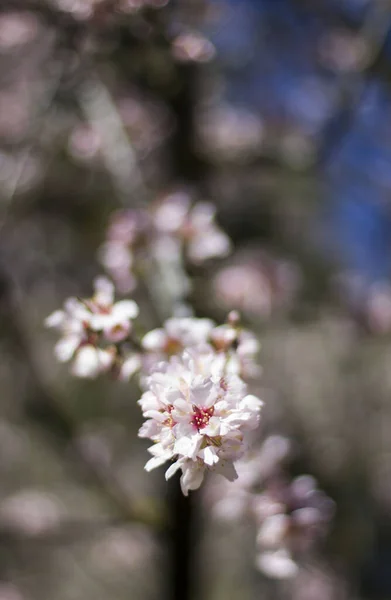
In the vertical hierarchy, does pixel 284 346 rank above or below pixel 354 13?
above

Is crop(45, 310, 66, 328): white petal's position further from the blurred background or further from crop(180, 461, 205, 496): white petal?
the blurred background

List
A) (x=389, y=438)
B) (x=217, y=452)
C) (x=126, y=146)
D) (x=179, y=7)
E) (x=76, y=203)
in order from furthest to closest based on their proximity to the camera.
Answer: (x=389, y=438) → (x=76, y=203) → (x=126, y=146) → (x=179, y=7) → (x=217, y=452)

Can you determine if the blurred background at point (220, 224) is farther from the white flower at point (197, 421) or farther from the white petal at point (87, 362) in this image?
the white flower at point (197, 421)

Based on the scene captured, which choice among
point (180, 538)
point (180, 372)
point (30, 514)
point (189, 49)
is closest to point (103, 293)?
point (180, 372)

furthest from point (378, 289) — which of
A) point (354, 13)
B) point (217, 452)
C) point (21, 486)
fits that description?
point (21, 486)

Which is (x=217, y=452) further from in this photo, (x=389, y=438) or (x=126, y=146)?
(x=389, y=438)

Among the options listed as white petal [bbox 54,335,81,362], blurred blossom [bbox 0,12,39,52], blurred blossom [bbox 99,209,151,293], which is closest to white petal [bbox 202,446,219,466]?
white petal [bbox 54,335,81,362]
